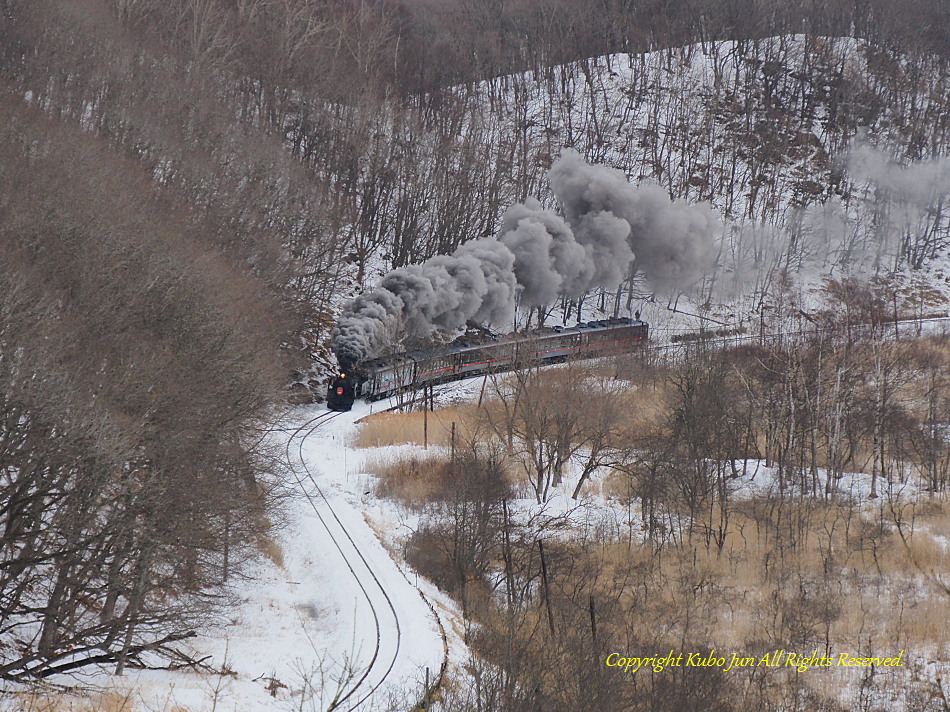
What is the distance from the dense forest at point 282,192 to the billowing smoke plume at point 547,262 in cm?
313

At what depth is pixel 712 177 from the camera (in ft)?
228

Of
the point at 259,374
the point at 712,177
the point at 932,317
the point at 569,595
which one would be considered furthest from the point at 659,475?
the point at 712,177

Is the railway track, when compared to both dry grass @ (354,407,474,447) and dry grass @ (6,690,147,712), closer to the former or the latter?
dry grass @ (354,407,474,447)

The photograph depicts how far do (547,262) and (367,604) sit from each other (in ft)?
98.3

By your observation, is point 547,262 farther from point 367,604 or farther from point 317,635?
point 317,635

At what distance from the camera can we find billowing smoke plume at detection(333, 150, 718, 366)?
1486 inches

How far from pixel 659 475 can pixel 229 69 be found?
135ft

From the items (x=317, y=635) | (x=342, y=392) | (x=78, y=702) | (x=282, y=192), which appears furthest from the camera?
(x=282, y=192)

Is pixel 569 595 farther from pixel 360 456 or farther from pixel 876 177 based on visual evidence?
pixel 876 177

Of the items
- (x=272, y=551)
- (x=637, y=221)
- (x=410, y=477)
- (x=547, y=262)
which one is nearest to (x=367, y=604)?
(x=272, y=551)

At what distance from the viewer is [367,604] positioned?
64.2ft

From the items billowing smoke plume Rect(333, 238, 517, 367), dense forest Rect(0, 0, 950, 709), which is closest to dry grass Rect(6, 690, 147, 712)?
dense forest Rect(0, 0, 950, 709)

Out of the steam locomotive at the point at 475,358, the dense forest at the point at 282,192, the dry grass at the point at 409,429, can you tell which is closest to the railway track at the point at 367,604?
the dense forest at the point at 282,192

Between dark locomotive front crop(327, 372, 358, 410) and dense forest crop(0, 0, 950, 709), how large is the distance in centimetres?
245
